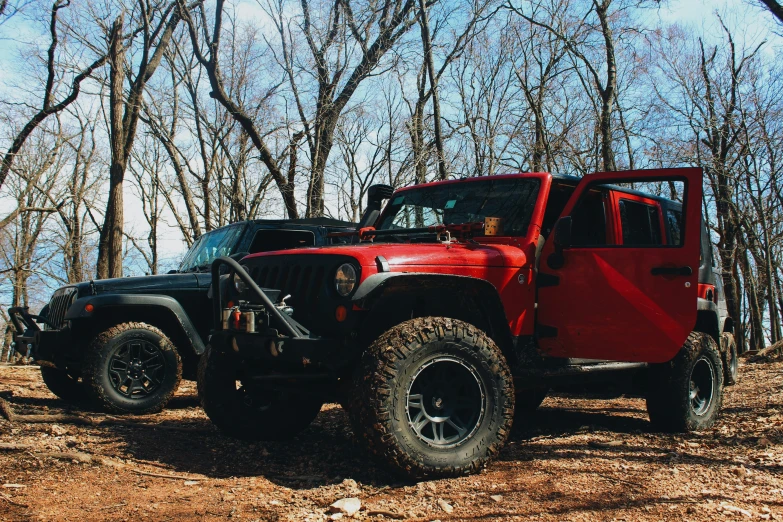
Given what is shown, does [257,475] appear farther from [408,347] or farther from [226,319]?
[408,347]

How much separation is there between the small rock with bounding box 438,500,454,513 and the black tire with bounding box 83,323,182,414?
13.1 ft

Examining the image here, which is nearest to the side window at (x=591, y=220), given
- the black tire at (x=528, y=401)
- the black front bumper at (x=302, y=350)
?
the black tire at (x=528, y=401)

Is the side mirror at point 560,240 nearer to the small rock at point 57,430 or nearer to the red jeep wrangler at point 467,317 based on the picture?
the red jeep wrangler at point 467,317

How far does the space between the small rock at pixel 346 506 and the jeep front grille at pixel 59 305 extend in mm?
4543

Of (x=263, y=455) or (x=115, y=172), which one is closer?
(x=263, y=455)

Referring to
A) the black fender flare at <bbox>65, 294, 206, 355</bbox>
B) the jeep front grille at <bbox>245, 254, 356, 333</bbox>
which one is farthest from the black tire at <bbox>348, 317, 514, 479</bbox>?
the black fender flare at <bbox>65, 294, 206, 355</bbox>

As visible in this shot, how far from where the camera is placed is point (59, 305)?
7238 millimetres

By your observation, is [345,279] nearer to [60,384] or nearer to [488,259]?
[488,259]

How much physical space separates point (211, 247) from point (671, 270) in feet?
16.5

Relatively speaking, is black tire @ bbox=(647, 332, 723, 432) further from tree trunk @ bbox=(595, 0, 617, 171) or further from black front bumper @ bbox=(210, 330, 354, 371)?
tree trunk @ bbox=(595, 0, 617, 171)

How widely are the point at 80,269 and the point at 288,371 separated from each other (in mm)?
26819

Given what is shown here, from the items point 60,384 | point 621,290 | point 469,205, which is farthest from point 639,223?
point 60,384

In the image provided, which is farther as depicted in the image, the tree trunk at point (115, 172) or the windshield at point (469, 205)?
the tree trunk at point (115, 172)

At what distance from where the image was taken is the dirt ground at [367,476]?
132 inches
